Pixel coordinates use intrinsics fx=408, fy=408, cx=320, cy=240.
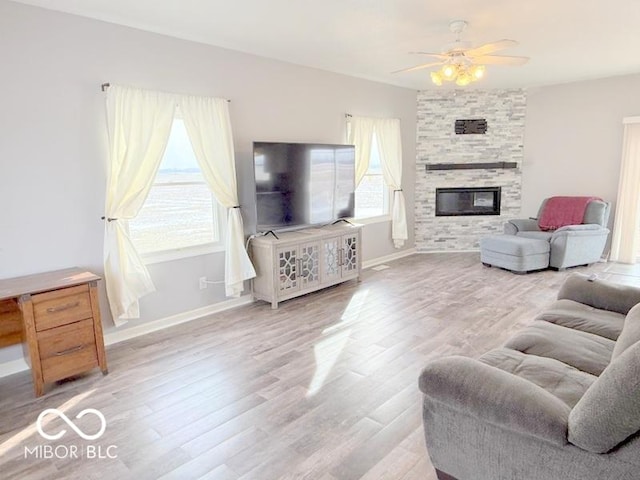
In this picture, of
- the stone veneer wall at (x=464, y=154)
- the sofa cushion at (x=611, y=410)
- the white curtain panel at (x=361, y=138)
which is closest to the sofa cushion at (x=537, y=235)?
the stone veneer wall at (x=464, y=154)

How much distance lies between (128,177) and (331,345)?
224 centimetres

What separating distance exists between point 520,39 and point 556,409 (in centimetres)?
381

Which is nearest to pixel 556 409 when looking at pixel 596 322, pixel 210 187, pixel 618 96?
pixel 596 322

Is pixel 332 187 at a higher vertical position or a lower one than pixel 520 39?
lower

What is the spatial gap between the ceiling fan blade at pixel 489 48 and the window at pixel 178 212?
2.68 m

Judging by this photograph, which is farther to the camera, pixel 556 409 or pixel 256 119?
pixel 256 119

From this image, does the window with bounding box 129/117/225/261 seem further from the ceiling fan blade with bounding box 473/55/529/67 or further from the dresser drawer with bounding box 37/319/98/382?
the ceiling fan blade with bounding box 473/55/529/67

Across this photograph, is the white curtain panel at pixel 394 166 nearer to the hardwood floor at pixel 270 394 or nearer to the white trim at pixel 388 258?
the white trim at pixel 388 258

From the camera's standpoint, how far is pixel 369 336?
3641 millimetres

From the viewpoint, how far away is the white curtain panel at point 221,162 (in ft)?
12.7

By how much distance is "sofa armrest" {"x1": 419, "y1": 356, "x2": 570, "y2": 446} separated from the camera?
4.96 feet

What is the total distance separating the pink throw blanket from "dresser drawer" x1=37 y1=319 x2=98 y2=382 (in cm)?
628

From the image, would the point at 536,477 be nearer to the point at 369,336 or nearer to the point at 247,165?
the point at 369,336
